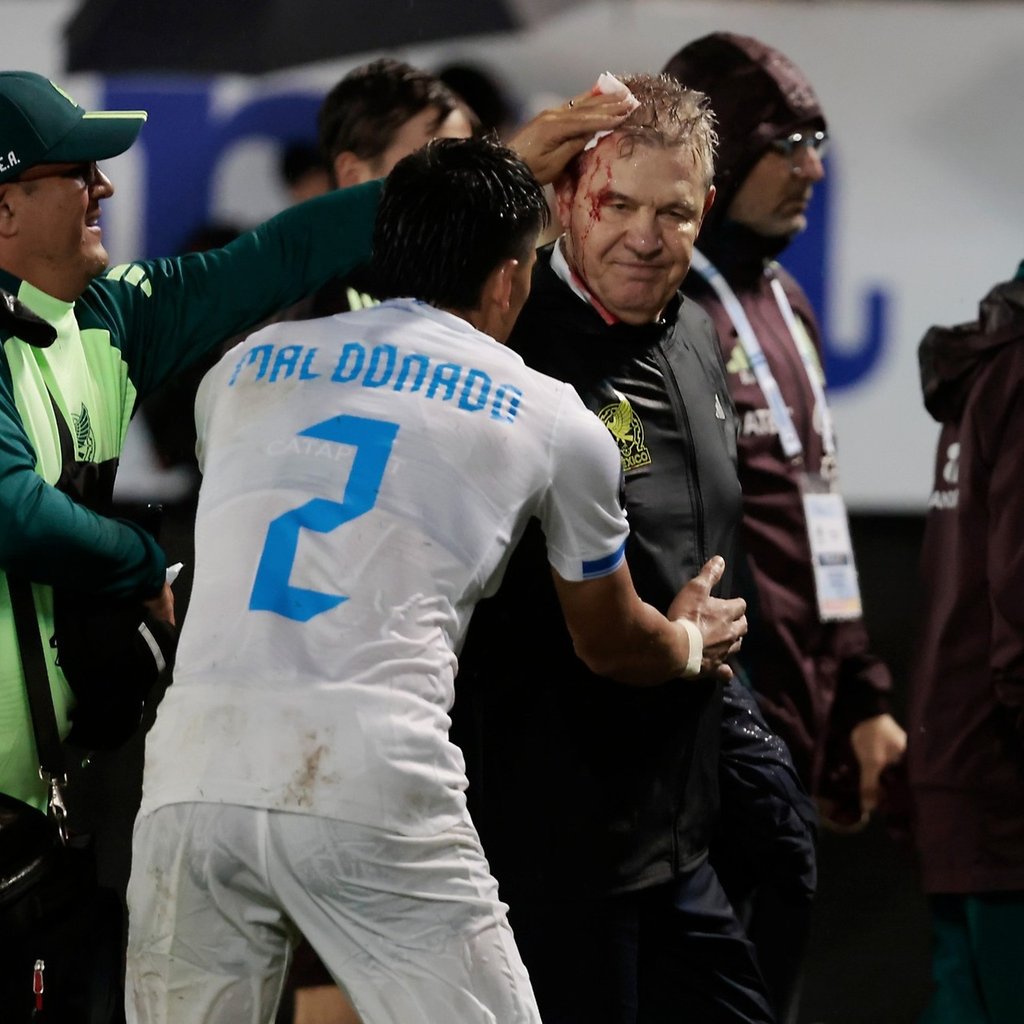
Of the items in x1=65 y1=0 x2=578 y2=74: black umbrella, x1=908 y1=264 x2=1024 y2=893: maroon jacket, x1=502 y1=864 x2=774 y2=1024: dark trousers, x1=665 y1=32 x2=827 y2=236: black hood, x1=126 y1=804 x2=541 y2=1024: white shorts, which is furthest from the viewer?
x1=65 y1=0 x2=578 y2=74: black umbrella

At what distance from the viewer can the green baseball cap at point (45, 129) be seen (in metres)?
2.83

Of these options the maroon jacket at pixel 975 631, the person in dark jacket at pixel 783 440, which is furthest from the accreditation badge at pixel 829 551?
the maroon jacket at pixel 975 631

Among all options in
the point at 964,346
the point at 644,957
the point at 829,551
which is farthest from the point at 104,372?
the point at 964,346

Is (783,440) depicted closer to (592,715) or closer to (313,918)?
(592,715)

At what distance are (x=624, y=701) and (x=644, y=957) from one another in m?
0.42

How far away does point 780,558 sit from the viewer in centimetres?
380

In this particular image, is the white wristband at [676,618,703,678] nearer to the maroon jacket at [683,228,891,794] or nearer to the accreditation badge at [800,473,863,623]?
the maroon jacket at [683,228,891,794]

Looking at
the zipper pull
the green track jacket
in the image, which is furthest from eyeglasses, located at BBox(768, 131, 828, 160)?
the zipper pull

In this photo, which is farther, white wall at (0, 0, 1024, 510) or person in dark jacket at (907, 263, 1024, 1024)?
white wall at (0, 0, 1024, 510)

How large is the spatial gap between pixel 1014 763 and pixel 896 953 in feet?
4.37

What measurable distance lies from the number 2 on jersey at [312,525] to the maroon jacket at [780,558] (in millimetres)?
1553

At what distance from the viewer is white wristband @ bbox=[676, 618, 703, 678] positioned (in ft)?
9.01

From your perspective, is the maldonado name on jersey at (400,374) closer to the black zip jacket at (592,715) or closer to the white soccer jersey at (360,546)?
the white soccer jersey at (360,546)

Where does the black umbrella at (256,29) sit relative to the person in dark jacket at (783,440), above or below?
above
